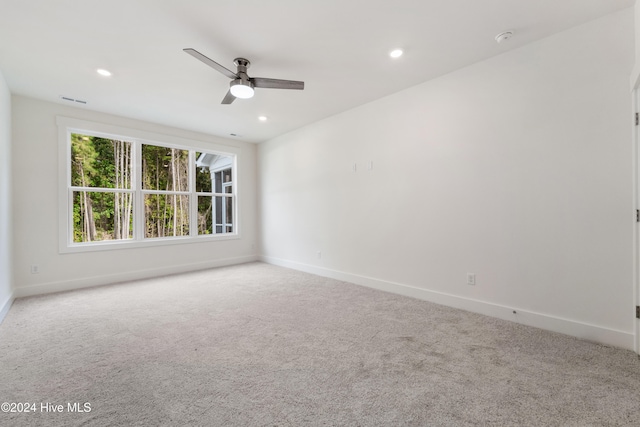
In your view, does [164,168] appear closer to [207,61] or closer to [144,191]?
[144,191]

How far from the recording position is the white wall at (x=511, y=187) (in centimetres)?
221

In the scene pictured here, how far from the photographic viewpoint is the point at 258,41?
252cm

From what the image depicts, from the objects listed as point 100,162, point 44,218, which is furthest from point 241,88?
point 44,218

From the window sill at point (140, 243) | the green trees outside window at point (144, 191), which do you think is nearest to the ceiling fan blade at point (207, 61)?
the green trees outside window at point (144, 191)

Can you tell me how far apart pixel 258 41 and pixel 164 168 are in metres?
3.51

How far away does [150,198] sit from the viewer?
4.88 m

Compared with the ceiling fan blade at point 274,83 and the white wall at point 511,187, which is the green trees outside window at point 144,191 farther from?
the ceiling fan blade at point 274,83

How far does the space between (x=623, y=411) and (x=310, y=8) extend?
129 inches

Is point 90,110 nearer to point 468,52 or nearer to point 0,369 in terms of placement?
point 0,369

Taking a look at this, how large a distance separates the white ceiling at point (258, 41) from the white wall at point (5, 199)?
1.04ft

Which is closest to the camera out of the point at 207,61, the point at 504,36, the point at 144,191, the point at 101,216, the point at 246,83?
the point at 207,61

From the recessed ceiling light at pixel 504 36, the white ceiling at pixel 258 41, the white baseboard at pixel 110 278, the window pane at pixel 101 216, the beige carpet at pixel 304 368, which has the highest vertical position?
the white ceiling at pixel 258 41

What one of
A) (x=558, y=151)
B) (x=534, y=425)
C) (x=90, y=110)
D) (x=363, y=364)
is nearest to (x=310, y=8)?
(x=558, y=151)

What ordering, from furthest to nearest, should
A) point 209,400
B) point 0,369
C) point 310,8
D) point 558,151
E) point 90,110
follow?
point 90,110 → point 558,151 → point 310,8 → point 0,369 → point 209,400
